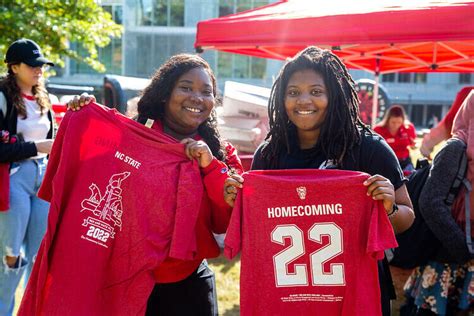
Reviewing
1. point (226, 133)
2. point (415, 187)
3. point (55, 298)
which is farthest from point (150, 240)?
point (226, 133)

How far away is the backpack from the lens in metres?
3.19

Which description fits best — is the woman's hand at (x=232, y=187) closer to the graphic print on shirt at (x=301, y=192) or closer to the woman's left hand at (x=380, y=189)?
the graphic print on shirt at (x=301, y=192)

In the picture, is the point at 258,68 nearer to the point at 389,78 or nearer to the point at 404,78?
Answer: the point at 389,78

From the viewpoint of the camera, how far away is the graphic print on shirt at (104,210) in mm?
2205

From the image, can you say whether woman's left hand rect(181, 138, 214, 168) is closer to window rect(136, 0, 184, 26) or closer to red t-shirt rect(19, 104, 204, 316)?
red t-shirt rect(19, 104, 204, 316)

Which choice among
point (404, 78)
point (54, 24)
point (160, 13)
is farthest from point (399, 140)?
point (404, 78)

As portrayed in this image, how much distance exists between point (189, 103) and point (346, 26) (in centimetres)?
282

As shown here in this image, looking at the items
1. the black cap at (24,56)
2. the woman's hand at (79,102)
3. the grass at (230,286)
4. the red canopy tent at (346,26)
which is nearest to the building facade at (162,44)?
the red canopy tent at (346,26)

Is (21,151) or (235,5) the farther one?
(235,5)

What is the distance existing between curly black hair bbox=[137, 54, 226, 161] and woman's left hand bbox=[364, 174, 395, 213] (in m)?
0.79

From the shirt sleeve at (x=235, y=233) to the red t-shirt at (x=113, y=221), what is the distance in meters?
0.17

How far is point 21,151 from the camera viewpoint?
3193 millimetres

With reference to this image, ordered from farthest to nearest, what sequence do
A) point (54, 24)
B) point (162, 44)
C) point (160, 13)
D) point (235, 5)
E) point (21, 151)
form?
point (162, 44) < point (160, 13) < point (235, 5) < point (54, 24) < point (21, 151)

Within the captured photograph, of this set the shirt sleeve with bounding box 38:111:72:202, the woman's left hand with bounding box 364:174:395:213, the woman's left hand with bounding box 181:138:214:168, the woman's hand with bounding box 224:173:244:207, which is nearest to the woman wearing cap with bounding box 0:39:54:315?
the shirt sleeve with bounding box 38:111:72:202
